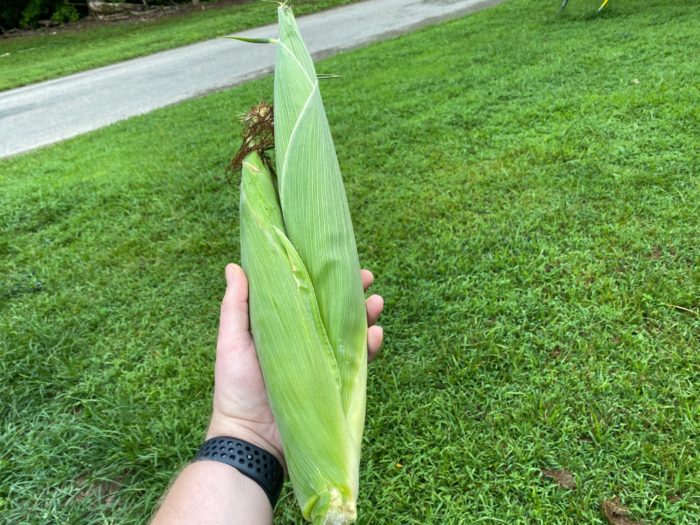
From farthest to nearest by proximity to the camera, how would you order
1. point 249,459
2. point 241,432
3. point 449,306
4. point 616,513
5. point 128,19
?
point 128,19, point 449,306, point 616,513, point 241,432, point 249,459

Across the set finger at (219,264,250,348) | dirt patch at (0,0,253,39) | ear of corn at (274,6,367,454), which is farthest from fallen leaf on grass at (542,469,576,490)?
dirt patch at (0,0,253,39)

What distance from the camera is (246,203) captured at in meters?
1.54

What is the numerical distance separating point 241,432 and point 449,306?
153cm

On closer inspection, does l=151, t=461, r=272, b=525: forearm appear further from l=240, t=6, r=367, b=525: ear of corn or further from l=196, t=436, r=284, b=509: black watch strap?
l=240, t=6, r=367, b=525: ear of corn

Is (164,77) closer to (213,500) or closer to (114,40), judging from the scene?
(114,40)

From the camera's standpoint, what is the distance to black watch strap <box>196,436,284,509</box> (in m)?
1.60

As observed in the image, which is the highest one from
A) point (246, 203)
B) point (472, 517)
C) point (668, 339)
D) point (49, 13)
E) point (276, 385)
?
point (49, 13)

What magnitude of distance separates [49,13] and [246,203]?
79.6 feet

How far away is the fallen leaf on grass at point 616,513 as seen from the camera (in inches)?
73.5

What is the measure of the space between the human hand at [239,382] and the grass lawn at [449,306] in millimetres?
569

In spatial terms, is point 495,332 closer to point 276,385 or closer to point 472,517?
point 472,517

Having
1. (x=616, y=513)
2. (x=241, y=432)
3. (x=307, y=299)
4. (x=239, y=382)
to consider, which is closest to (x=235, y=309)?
(x=239, y=382)

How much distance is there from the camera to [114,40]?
15477mm

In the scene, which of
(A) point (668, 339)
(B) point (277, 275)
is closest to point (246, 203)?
(B) point (277, 275)
